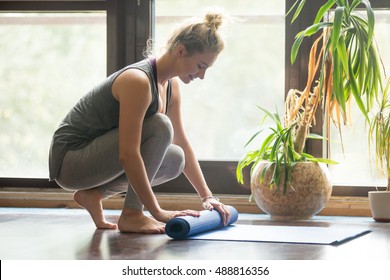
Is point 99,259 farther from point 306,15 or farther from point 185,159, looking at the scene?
point 306,15

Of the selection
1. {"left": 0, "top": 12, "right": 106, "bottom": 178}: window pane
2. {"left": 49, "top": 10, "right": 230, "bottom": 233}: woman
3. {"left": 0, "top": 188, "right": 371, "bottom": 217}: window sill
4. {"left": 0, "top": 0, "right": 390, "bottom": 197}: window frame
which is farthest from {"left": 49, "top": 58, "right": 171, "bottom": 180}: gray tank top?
{"left": 0, "top": 12, "right": 106, "bottom": 178}: window pane

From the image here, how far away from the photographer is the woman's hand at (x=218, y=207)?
262cm

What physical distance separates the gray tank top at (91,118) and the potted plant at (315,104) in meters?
1.00

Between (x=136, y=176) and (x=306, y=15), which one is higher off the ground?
(x=306, y=15)

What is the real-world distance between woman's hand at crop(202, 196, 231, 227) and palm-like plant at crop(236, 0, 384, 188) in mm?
770

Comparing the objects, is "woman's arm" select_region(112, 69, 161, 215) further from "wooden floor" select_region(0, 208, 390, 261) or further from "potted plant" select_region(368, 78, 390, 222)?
"potted plant" select_region(368, 78, 390, 222)

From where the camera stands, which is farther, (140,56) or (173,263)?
(140,56)

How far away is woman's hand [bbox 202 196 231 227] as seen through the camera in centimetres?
262

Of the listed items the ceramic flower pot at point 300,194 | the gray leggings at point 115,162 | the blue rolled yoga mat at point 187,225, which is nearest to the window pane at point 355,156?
the ceramic flower pot at point 300,194

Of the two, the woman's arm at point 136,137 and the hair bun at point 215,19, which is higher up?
→ the hair bun at point 215,19

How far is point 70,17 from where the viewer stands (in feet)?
13.9

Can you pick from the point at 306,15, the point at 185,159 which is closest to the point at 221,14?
the point at 185,159

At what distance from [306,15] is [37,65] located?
161 centimetres

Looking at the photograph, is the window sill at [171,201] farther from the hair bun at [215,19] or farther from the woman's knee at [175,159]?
the hair bun at [215,19]
